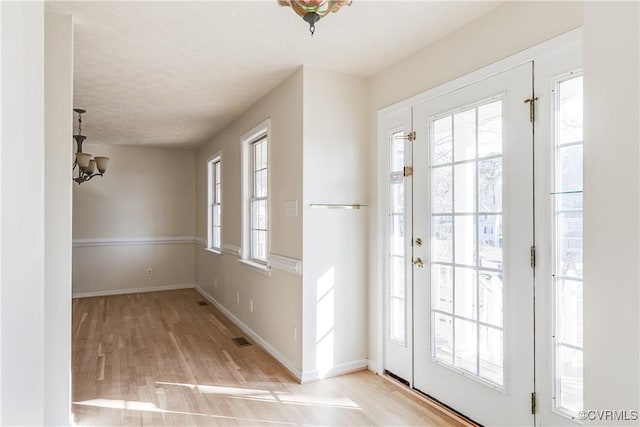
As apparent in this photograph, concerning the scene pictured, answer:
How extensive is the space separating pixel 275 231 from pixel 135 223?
4.12 meters

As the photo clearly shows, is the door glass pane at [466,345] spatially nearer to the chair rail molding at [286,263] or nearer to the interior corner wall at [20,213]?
the chair rail molding at [286,263]

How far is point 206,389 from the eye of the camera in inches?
113

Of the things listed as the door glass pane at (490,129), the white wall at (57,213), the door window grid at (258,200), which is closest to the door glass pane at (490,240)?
the door glass pane at (490,129)

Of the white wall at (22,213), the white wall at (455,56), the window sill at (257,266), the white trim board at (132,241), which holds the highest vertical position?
the white wall at (455,56)

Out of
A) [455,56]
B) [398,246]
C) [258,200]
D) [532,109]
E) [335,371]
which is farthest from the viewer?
[258,200]

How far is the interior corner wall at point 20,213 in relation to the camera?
0.44 m

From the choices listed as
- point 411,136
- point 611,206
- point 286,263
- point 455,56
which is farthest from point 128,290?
point 611,206

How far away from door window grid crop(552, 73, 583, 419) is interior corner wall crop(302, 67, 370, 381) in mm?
1591

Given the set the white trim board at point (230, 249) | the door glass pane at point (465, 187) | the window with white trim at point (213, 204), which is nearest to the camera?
the door glass pane at point (465, 187)

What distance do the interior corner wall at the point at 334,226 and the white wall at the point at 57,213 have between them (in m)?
1.59

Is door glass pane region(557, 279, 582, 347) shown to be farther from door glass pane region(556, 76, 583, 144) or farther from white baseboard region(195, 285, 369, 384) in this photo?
white baseboard region(195, 285, 369, 384)

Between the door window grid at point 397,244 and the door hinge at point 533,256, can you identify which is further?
the door window grid at point 397,244

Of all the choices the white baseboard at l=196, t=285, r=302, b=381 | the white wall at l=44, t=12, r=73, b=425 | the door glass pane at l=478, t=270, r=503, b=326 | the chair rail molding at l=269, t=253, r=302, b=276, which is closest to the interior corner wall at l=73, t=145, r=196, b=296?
the white baseboard at l=196, t=285, r=302, b=381

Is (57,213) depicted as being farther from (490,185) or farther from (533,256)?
(533,256)
